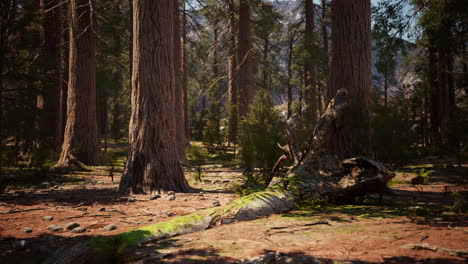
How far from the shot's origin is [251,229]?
13.4 feet

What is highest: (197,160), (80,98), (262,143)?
(80,98)

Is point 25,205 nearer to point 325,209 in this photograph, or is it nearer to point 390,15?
point 325,209

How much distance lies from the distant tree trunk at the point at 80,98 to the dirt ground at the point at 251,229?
5014 millimetres

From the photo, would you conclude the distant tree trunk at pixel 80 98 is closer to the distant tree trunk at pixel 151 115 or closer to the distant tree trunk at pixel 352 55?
the distant tree trunk at pixel 151 115

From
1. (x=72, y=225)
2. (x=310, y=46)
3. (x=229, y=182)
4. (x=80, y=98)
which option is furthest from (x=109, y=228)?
(x=310, y=46)

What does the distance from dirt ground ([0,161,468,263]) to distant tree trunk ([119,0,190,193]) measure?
50 centimetres

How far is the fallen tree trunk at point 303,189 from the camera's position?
401 cm

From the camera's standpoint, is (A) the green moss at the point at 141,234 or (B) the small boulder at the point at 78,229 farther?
(B) the small boulder at the point at 78,229

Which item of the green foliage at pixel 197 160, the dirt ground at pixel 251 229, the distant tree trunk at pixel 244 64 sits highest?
the distant tree trunk at pixel 244 64

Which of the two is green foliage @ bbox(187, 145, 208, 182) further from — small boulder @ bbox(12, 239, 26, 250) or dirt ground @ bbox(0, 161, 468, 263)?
small boulder @ bbox(12, 239, 26, 250)

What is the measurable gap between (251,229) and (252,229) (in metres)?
0.01

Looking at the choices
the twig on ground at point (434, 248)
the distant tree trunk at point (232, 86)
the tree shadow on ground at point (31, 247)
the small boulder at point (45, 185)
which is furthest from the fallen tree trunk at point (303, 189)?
the distant tree trunk at point (232, 86)

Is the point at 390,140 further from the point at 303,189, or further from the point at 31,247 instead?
the point at 31,247

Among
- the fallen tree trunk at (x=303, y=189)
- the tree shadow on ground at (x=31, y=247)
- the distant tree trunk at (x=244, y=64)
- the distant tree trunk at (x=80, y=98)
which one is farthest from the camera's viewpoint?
the distant tree trunk at (x=244, y=64)
